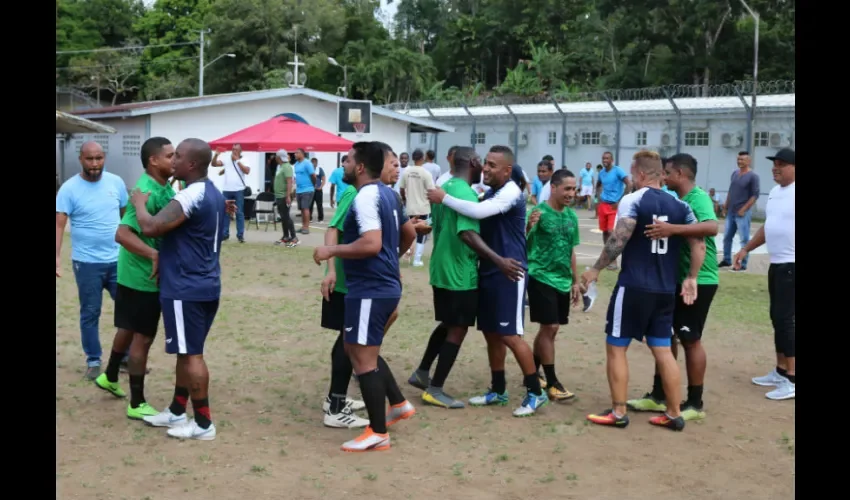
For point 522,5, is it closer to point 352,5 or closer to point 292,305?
point 352,5

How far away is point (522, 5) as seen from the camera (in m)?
67.1

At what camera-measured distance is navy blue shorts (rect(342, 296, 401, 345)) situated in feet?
19.5

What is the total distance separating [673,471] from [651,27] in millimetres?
50496

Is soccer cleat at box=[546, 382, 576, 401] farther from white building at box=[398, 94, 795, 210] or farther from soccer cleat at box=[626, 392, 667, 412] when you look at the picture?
white building at box=[398, 94, 795, 210]

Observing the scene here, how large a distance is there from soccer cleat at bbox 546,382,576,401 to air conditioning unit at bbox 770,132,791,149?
2360 centimetres

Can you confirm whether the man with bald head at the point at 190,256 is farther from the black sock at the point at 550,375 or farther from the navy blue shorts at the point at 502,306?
the black sock at the point at 550,375

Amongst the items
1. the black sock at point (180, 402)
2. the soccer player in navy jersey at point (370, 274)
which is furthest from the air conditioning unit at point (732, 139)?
the black sock at point (180, 402)

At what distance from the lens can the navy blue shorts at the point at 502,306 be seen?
22.5 feet

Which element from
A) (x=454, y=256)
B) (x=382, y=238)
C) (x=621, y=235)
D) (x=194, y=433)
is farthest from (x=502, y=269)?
(x=194, y=433)

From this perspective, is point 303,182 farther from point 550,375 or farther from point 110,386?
point 550,375

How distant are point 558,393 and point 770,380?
1996mm

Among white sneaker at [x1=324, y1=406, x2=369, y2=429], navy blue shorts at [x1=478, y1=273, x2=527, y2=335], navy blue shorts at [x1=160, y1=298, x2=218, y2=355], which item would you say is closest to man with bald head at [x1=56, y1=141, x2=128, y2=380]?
navy blue shorts at [x1=160, y1=298, x2=218, y2=355]

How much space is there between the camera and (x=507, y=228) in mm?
6918
